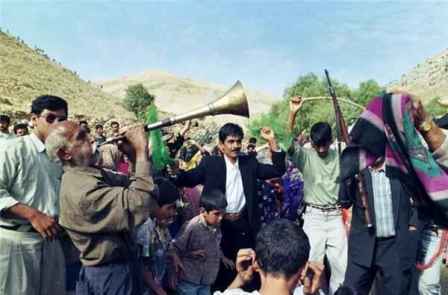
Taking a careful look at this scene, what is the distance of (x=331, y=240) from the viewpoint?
5.56 meters

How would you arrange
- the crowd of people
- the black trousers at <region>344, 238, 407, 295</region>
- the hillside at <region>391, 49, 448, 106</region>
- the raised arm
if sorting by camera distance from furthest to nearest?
the hillside at <region>391, 49, 448, 106</region> → the raised arm → the black trousers at <region>344, 238, 407, 295</region> → the crowd of people

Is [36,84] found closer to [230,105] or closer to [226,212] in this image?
[226,212]

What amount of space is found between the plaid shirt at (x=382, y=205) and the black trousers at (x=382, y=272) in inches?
4.0

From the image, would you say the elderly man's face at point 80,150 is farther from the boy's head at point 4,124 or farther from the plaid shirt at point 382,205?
the boy's head at point 4,124

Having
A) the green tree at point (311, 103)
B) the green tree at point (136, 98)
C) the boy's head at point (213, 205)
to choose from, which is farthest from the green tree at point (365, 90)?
the boy's head at point (213, 205)

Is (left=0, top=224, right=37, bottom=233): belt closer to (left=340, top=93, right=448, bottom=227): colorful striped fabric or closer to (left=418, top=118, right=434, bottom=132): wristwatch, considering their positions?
(left=340, top=93, right=448, bottom=227): colorful striped fabric

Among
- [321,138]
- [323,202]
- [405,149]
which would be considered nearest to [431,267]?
[323,202]

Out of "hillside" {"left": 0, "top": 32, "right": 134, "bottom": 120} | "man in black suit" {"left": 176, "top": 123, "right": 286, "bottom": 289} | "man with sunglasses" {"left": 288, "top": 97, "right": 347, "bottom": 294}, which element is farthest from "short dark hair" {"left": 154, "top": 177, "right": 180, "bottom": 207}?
"hillside" {"left": 0, "top": 32, "right": 134, "bottom": 120}

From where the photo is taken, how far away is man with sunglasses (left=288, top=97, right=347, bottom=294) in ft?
18.2

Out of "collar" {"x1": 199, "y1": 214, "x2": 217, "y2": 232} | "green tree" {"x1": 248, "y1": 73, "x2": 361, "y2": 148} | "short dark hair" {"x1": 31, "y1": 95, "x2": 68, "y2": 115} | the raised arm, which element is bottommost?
"collar" {"x1": 199, "y1": 214, "x2": 217, "y2": 232}

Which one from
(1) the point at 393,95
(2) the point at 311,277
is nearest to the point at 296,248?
(2) the point at 311,277

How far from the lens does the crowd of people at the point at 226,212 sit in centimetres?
223

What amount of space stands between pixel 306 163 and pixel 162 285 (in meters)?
2.11

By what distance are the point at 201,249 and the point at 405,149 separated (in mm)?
2844
